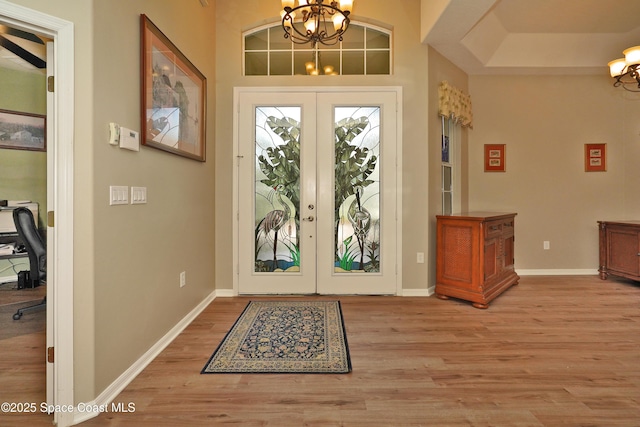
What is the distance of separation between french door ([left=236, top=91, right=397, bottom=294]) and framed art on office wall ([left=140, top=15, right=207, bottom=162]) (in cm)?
63

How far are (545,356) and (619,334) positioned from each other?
92 cm

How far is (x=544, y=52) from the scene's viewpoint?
→ 417 centimetres

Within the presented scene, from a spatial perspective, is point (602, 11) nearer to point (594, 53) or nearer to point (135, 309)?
point (594, 53)

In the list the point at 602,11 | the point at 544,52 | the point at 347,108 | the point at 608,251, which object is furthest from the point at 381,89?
the point at 608,251

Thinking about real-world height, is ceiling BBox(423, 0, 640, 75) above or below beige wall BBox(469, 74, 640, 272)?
above

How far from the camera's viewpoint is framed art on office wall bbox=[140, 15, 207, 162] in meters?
2.10

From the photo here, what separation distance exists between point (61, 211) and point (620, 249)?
5.76 metres

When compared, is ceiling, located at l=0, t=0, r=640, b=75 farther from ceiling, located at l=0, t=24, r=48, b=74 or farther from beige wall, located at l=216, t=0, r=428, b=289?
beige wall, located at l=216, t=0, r=428, b=289

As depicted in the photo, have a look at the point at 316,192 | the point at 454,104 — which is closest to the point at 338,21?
the point at 316,192

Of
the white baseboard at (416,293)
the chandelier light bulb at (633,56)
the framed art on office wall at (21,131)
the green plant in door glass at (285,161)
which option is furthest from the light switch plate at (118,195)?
the chandelier light bulb at (633,56)

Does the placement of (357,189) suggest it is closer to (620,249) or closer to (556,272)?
(556,272)

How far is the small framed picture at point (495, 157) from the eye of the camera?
4430 millimetres

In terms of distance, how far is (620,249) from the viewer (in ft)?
13.3

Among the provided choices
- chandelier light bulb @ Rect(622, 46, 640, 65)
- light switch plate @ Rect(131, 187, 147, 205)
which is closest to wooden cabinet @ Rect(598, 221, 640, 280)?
chandelier light bulb @ Rect(622, 46, 640, 65)
